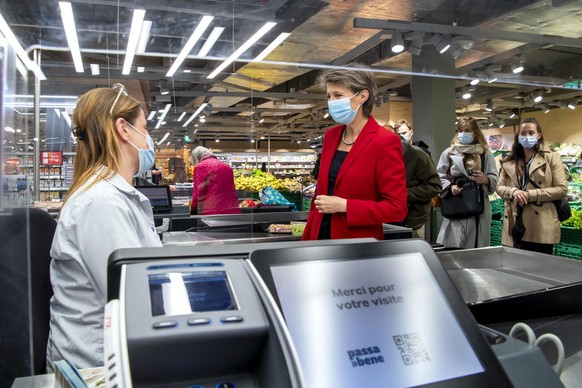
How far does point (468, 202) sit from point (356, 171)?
7.89 feet

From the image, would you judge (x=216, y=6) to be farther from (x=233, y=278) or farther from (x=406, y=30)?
(x=233, y=278)

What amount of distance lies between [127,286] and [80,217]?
0.84 metres

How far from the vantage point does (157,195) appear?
4.46 metres

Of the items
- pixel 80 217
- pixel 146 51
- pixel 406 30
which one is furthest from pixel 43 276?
pixel 146 51

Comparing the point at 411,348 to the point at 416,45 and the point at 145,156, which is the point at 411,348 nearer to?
the point at 145,156

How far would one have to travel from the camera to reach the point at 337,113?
2.17m

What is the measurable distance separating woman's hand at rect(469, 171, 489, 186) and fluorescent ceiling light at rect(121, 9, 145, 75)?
3379 mm

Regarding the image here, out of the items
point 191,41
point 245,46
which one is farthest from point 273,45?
point 191,41

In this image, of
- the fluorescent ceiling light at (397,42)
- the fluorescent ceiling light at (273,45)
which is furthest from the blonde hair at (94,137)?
the fluorescent ceiling light at (397,42)

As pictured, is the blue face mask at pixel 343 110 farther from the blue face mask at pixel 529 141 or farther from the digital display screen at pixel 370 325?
the blue face mask at pixel 529 141

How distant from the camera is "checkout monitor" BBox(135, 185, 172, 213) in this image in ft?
14.4

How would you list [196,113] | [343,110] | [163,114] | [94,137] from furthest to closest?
[196,113]
[163,114]
[343,110]
[94,137]

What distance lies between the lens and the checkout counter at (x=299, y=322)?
1.77 feet

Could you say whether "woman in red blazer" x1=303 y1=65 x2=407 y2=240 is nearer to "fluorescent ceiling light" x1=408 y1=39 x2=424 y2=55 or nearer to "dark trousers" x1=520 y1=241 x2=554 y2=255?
"dark trousers" x1=520 y1=241 x2=554 y2=255
